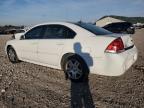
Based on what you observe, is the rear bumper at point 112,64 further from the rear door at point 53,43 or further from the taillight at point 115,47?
the rear door at point 53,43

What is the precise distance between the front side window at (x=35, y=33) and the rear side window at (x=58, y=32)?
290 millimetres

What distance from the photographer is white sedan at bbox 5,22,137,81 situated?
596cm

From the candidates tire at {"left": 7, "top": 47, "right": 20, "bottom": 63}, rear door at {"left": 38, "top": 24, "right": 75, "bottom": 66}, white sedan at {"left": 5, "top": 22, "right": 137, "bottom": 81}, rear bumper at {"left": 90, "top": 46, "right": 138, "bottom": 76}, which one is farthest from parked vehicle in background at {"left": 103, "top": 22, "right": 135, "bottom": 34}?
rear bumper at {"left": 90, "top": 46, "right": 138, "bottom": 76}

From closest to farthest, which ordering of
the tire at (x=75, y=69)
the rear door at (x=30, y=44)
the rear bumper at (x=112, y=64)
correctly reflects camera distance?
the rear bumper at (x=112, y=64)
the tire at (x=75, y=69)
the rear door at (x=30, y=44)

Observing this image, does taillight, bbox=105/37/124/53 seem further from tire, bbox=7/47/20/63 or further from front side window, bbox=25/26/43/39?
tire, bbox=7/47/20/63

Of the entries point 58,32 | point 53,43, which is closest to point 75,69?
point 53,43

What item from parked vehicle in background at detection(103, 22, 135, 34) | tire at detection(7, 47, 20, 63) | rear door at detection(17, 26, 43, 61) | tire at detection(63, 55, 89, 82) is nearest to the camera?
tire at detection(63, 55, 89, 82)

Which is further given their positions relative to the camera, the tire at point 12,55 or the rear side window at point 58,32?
the tire at point 12,55

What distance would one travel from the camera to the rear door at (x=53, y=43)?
6.88 meters

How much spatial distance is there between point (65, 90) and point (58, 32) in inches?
76.2

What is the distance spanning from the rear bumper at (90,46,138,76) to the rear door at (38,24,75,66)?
115 cm

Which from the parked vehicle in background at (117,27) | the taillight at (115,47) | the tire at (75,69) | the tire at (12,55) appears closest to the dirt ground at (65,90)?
the tire at (75,69)

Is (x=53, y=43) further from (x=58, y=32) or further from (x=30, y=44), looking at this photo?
(x=30, y=44)

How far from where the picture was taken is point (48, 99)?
5.40 meters
